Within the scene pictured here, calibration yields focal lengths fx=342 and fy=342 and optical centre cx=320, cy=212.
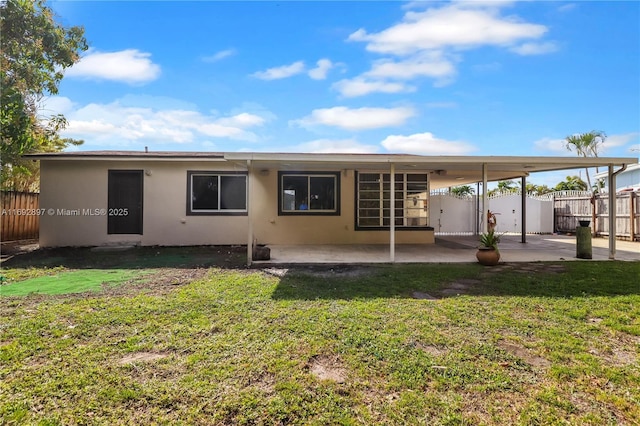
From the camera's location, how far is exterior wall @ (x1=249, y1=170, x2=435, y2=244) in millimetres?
11000

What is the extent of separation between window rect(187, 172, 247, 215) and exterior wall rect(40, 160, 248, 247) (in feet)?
0.62


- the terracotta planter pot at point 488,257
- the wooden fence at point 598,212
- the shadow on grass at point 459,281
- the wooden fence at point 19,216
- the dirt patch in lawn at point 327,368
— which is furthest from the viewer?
the wooden fence at point 598,212

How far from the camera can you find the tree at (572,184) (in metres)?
24.0

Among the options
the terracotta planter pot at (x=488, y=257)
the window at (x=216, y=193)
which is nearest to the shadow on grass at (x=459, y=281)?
the terracotta planter pot at (x=488, y=257)

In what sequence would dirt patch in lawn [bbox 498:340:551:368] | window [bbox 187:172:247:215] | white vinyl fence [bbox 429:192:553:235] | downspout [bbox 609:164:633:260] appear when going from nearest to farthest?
1. dirt patch in lawn [bbox 498:340:551:368]
2. downspout [bbox 609:164:633:260]
3. window [bbox 187:172:247:215]
4. white vinyl fence [bbox 429:192:553:235]

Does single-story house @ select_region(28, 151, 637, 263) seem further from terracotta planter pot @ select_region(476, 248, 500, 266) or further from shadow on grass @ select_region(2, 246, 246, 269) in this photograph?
terracotta planter pot @ select_region(476, 248, 500, 266)

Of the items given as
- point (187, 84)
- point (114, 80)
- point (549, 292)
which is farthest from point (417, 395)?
point (114, 80)

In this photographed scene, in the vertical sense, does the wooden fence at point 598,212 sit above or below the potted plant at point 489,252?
above

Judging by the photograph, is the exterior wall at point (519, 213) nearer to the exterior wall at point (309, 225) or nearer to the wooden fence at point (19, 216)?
the exterior wall at point (309, 225)

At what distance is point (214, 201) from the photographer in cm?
1084

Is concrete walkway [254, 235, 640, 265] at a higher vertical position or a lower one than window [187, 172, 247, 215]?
lower

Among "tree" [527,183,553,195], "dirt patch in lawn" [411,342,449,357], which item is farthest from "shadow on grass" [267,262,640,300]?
"tree" [527,183,553,195]

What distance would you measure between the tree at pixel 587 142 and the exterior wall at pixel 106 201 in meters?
22.0

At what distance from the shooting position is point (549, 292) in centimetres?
526
